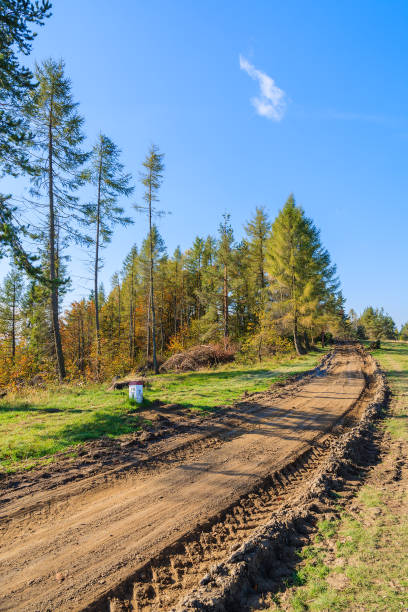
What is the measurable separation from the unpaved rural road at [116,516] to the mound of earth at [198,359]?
1320 centimetres

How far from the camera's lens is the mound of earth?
20.2m

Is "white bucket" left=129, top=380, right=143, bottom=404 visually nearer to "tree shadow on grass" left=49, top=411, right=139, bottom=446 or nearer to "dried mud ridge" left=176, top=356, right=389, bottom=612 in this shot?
"tree shadow on grass" left=49, top=411, right=139, bottom=446

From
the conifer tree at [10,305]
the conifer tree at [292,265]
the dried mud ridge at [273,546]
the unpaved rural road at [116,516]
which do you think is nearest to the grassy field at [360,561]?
the dried mud ridge at [273,546]

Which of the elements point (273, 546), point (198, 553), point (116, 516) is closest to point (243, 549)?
point (273, 546)

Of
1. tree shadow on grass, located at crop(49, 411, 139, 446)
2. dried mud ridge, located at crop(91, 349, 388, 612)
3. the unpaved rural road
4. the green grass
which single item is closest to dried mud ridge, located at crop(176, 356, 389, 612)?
dried mud ridge, located at crop(91, 349, 388, 612)

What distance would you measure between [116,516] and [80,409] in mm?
5945

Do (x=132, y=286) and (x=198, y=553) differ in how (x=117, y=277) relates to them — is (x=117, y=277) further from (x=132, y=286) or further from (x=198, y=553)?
(x=198, y=553)

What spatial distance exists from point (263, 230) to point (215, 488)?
97.4ft

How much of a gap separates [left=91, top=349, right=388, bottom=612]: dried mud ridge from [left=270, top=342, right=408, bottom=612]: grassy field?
21 centimetres

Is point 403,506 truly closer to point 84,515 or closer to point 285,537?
point 285,537

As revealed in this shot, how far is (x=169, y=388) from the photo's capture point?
12719 mm

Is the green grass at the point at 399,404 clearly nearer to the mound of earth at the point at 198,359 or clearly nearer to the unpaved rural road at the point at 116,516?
the unpaved rural road at the point at 116,516

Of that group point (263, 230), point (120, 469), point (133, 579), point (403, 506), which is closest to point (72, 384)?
point (120, 469)

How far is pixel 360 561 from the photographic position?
2947mm
